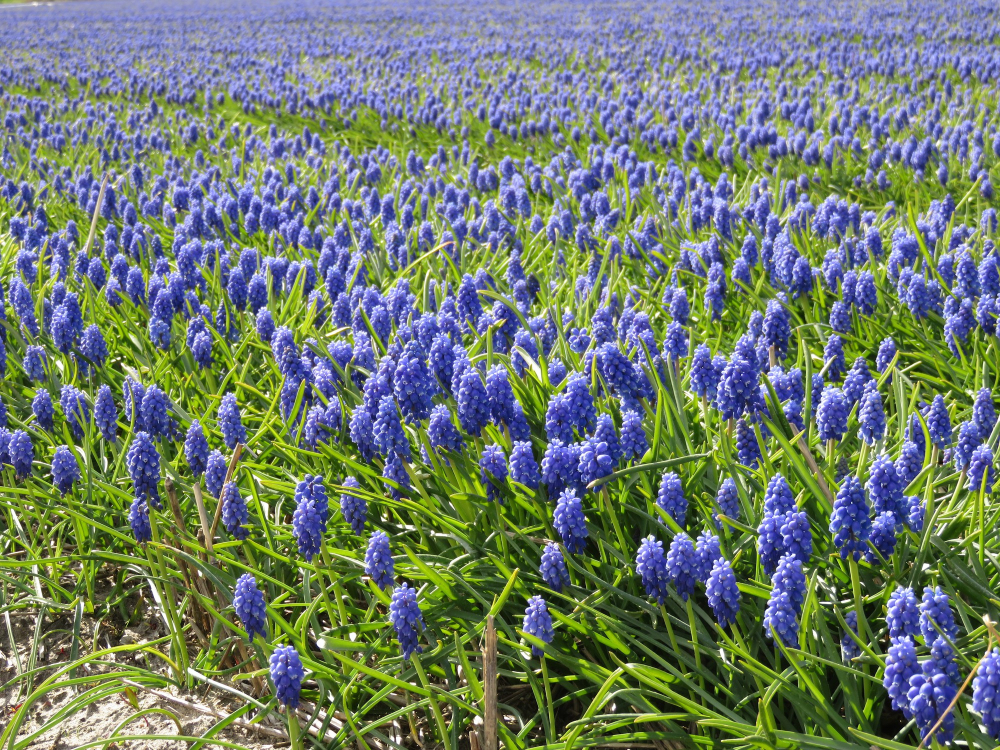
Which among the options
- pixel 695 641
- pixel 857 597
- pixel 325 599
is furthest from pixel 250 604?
pixel 857 597

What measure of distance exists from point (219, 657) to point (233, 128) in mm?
10283

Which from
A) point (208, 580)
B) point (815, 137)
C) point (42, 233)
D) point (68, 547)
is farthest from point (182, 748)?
point (815, 137)

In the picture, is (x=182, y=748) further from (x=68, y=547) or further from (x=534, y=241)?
(x=534, y=241)

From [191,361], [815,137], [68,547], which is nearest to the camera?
[68,547]

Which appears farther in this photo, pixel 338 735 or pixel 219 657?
pixel 219 657

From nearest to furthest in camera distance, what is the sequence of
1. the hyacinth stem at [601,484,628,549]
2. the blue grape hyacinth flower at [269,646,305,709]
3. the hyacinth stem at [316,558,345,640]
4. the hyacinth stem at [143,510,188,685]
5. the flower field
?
1. the blue grape hyacinth flower at [269,646,305,709]
2. the flower field
3. the hyacinth stem at [601,484,628,549]
4. the hyacinth stem at [316,558,345,640]
5. the hyacinth stem at [143,510,188,685]

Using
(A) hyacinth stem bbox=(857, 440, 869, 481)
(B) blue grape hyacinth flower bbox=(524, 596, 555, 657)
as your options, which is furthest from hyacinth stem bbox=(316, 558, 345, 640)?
(A) hyacinth stem bbox=(857, 440, 869, 481)

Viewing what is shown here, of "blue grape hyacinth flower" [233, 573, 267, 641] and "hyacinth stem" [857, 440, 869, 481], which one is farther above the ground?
"hyacinth stem" [857, 440, 869, 481]

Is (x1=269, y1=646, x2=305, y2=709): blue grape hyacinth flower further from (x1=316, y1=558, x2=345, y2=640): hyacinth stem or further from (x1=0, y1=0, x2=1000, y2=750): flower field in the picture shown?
(x1=316, y1=558, x2=345, y2=640): hyacinth stem

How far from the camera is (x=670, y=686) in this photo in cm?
252

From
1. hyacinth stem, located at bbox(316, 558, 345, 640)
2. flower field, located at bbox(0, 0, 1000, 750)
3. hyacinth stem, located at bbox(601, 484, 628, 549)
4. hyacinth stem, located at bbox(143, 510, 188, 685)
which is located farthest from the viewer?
hyacinth stem, located at bbox(143, 510, 188, 685)

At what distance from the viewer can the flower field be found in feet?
7.68

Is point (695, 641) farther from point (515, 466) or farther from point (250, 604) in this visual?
point (250, 604)

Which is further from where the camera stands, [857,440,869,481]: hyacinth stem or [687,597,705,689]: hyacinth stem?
[857,440,869,481]: hyacinth stem
